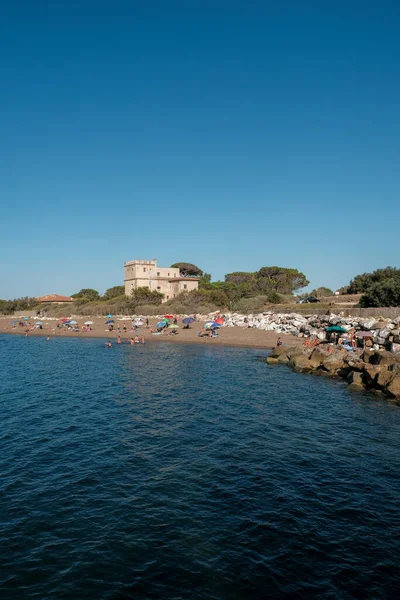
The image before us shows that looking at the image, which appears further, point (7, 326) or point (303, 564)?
point (7, 326)

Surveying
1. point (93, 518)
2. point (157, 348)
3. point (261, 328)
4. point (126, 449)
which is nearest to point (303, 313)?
point (261, 328)

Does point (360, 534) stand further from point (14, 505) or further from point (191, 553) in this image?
point (14, 505)

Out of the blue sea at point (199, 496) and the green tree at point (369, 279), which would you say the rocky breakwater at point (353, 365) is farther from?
the green tree at point (369, 279)

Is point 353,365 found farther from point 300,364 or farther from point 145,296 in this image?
point 145,296

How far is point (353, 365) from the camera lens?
28375mm

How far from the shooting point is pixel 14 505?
11.5 metres

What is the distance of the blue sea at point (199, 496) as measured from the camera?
8.57 m

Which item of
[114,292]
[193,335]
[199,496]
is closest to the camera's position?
[199,496]

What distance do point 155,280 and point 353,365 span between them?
71963 millimetres

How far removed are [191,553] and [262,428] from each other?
357 inches

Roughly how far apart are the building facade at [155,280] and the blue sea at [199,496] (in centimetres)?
7044

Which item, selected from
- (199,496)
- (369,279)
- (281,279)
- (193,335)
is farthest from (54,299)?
(199,496)

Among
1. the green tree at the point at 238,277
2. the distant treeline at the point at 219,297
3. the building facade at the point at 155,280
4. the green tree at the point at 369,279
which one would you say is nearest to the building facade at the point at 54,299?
the distant treeline at the point at 219,297

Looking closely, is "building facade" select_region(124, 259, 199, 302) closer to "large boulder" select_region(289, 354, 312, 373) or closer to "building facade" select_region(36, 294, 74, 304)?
"building facade" select_region(36, 294, 74, 304)
